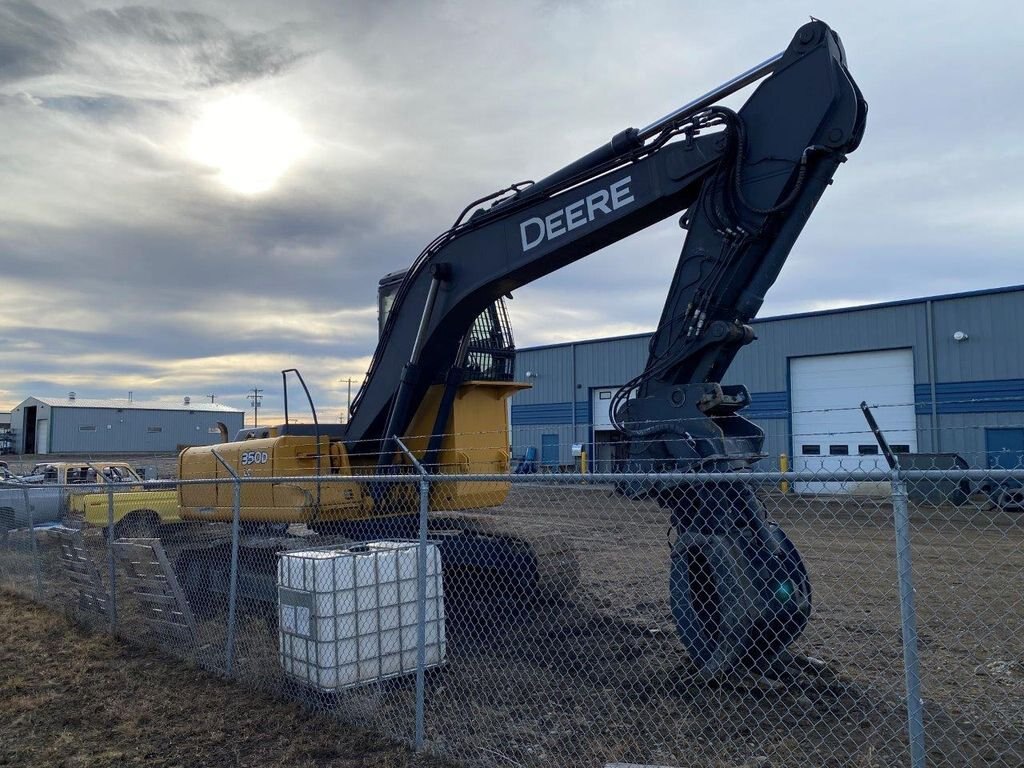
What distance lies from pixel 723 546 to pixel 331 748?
3.07m

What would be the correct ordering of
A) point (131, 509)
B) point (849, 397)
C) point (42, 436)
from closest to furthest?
point (131, 509) → point (849, 397) → point (42, 436)

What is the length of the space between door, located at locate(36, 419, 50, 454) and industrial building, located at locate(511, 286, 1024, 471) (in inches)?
1731

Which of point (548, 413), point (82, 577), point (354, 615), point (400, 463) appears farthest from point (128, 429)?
point (354, 615)

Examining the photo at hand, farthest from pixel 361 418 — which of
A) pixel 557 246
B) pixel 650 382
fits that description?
pixel 650 382

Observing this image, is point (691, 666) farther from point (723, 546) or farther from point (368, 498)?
point (368, 498)

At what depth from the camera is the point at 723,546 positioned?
6.05m

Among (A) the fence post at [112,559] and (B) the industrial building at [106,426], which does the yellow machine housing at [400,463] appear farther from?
(B) the industrial building at [106,426]

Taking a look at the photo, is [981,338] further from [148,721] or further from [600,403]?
[148,721]

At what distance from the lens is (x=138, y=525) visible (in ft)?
46.7

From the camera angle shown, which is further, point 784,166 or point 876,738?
point 784,166

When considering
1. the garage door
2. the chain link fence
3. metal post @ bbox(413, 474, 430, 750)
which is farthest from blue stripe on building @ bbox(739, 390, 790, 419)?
metal post @ bbox(413, 474, 430, 750)

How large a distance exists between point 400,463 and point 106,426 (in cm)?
6061

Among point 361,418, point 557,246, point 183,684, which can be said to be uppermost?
point 557,246

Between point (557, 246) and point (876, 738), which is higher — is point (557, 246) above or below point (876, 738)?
above
